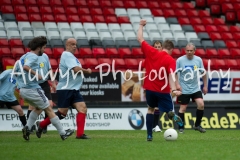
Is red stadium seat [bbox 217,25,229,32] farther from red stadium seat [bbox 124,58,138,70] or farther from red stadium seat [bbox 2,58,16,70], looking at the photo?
red stadium seat [bbox 2,58,16,70]

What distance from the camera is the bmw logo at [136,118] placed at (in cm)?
1855

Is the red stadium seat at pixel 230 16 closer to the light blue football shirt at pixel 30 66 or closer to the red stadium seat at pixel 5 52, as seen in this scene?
the red stadium seat at pixel 5 52

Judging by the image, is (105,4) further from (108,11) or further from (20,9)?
(20,9)

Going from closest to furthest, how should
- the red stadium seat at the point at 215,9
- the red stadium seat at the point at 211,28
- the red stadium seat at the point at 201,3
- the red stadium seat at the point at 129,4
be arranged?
the red stadium seat at the point at 211,28
the red stadium seat at the point at 129,4
the red stadium seat at the point at 215,9
the red stadium seat at the point at 201,3

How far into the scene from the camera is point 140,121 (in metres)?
18.6

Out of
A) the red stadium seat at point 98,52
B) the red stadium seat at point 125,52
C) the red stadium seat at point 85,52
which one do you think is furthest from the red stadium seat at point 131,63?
the red stadium seat at point 85,52

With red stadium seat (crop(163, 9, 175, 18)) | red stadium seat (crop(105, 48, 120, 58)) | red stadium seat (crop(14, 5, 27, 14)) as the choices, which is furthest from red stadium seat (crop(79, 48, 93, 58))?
red stadium seat (crop(163, 9, 175, 18))

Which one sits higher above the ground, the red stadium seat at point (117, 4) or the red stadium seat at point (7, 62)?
the red stadium seat at point (117, 4)

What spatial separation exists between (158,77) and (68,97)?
209cm

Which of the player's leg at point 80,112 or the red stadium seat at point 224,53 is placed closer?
the player's leg at point 80,112

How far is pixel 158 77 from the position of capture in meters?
11.8

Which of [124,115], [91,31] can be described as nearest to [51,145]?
[124,115]

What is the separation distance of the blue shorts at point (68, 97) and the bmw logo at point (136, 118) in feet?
18.9

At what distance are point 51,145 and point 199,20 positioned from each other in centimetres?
1568
